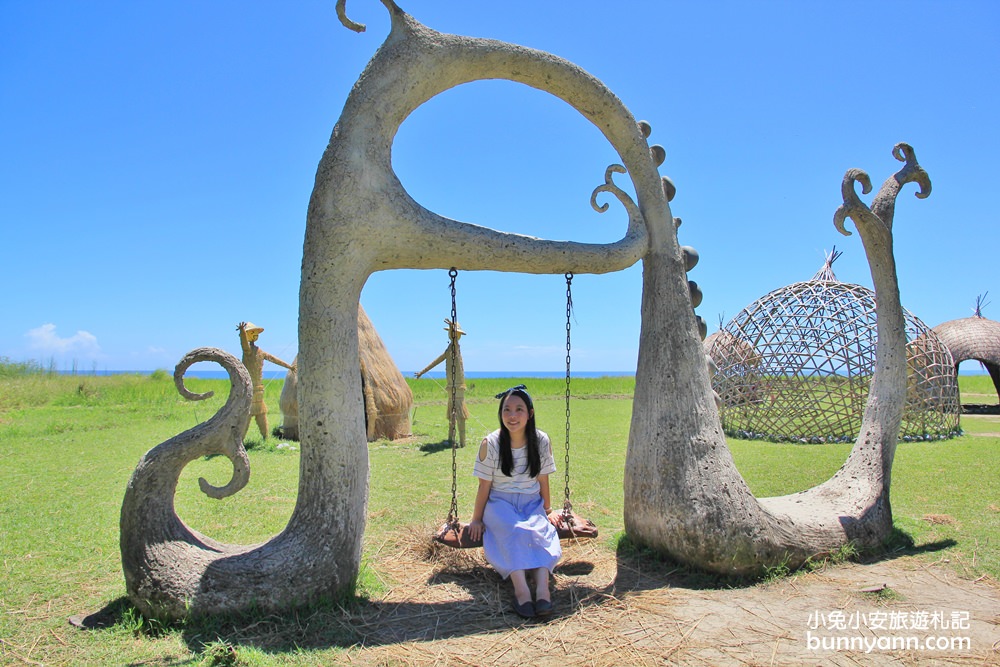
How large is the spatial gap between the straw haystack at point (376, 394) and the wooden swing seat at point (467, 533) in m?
6.06

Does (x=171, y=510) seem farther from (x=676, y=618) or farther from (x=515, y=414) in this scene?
(x=676, y=618)

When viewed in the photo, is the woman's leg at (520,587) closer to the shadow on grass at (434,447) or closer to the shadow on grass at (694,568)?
the shadow on grass at (694,568)

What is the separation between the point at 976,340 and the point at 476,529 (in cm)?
1595

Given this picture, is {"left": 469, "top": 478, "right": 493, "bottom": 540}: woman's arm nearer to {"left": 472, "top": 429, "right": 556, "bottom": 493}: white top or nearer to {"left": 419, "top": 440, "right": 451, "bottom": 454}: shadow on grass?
{"left": 472, "top": 429, "right": 556, "bottom": 493}: white top

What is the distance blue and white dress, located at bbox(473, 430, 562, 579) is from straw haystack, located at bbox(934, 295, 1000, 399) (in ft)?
47.9

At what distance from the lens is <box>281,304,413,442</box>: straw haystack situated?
10.2 metres

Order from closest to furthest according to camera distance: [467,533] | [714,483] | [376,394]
→ [467,533] < [714,483] < [376,394]

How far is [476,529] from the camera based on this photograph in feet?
13.3

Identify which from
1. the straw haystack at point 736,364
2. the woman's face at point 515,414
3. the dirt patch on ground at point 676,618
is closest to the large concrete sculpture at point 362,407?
the dirt patch on ground at point 676,618

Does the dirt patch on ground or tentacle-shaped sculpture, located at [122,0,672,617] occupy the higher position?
tentacle-shaped sculpture, located at [122,0,672,617]

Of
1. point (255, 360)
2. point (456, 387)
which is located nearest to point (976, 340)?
point (456, 387)

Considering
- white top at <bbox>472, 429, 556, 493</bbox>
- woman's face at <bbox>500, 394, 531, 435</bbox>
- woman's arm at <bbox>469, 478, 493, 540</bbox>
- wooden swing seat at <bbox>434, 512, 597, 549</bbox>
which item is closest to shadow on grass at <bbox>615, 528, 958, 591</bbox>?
wooden swing seat at <bbox>434, 512, 597, 549</bbox>

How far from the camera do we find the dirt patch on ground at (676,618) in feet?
10.3

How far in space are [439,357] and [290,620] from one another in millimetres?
6952
